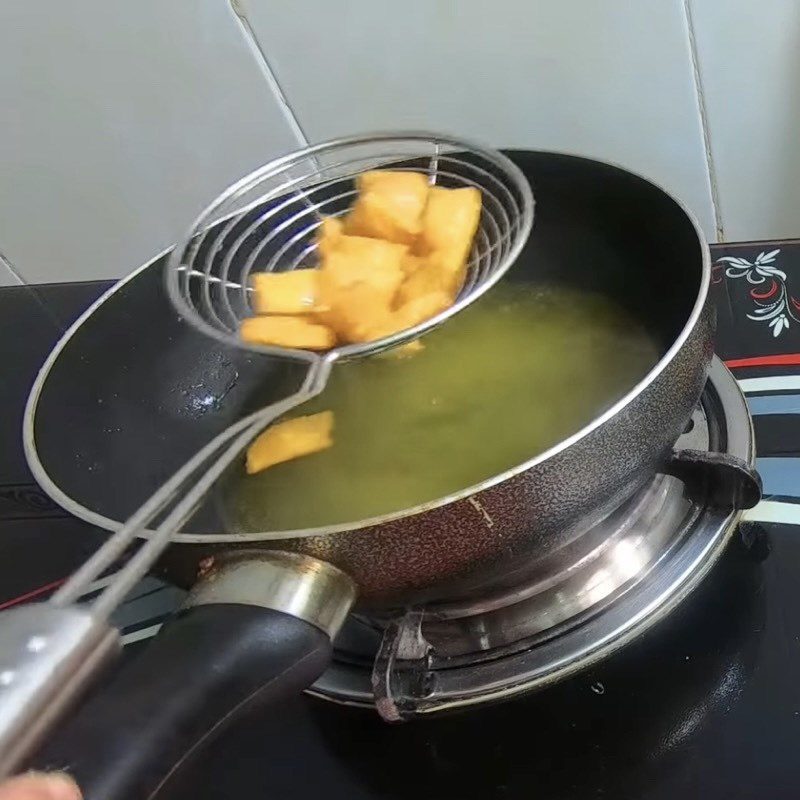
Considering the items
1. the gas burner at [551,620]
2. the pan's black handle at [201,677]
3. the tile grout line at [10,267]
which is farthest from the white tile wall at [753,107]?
the tile grout line at [10,267]

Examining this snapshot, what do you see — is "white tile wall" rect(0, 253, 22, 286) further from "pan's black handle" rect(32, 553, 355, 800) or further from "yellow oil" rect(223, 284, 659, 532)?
"pan's black handle" rect(32, 553, 355, 800)

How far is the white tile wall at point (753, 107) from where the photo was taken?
0.64 metres

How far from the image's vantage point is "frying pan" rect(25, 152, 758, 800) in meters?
0.35

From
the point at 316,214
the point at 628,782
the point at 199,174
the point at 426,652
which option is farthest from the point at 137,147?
the point at 628,782

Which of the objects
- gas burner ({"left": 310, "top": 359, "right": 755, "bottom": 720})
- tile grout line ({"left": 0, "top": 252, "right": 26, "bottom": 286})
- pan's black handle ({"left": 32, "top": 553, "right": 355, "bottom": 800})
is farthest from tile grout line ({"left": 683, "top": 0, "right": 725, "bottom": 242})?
tile grout line ({"left": 0, "top": 252, "right": 26, "bottom": 286})

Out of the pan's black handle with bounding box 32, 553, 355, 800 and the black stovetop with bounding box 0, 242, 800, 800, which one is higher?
the pan's black handle with bounding box 32, 553, 355, 800

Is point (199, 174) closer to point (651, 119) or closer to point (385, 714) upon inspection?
point (651, 119)

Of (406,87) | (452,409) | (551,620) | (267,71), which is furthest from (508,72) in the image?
(551,620)

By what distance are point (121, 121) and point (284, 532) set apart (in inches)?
Result: 20.2

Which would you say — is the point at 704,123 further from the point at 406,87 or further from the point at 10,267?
the point at 10,267

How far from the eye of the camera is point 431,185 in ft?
1.97

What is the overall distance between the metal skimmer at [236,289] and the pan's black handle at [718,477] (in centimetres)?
13

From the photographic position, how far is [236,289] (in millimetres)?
635

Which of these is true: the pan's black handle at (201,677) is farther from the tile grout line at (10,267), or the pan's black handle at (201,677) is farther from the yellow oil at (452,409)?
the tile grout line at (10,267)
